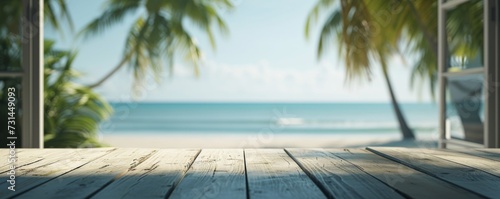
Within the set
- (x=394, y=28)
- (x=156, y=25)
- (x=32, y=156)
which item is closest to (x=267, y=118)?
(x=156, y=25)

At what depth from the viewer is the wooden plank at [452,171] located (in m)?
1.23

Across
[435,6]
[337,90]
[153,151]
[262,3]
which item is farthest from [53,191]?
[262,3]

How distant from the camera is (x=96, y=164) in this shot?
1600 mm

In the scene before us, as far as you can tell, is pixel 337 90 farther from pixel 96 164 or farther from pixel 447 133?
pixel 96 164

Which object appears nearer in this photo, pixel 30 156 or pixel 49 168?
pixel 49 168

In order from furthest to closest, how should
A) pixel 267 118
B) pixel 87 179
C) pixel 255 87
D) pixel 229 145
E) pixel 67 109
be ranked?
pixel 255 87, pixel 267 118, pixel 229 145, pixel 67 109, pixel 87 179

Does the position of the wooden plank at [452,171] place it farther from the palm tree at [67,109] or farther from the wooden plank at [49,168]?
the palm tree at [67,109]

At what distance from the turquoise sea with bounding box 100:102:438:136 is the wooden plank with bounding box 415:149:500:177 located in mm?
16304

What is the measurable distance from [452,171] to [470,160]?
318 mm

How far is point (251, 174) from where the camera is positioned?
140cm

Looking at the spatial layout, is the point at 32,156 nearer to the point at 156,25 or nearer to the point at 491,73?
the point at 491,73

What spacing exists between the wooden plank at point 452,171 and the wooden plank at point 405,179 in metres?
0.03

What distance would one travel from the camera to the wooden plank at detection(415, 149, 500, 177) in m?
1.55

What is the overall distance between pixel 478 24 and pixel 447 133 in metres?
0.67
